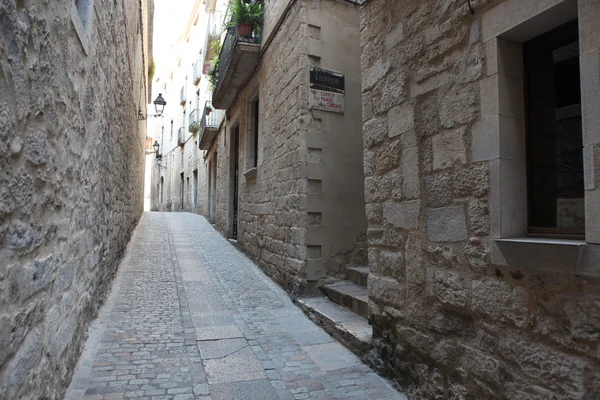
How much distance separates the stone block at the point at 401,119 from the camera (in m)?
2.97

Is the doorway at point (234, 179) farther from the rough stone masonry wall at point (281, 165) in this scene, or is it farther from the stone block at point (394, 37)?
the stone block at point (394, 37)

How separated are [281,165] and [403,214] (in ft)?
10.5

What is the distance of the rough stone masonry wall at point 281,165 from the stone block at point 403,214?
2042mm

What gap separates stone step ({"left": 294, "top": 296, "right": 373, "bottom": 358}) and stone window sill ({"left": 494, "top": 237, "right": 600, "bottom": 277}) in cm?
165

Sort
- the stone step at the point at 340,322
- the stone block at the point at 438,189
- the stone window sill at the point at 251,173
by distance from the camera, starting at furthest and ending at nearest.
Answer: the stone window sill at the point at 251,173 → the stone step at the point at 340,322 → the stone block at the point at 438,189

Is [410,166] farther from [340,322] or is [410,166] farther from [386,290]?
[340,322]

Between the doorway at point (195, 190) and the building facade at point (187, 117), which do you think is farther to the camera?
the doorway at point (195, 190)

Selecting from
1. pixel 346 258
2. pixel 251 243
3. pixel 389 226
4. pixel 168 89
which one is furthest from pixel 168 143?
pixel 389 226

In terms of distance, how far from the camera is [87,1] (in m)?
2.99

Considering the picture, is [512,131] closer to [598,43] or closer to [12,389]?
[598,43]

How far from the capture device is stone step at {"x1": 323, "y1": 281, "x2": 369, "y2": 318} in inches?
163

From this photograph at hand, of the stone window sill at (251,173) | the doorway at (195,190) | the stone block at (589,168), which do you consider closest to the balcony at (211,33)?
the doorway at (195,190)

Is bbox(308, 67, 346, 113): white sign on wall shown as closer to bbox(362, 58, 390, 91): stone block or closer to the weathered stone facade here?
the weathered stone facade

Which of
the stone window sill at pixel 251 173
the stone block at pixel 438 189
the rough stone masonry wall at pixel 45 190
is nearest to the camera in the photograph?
the rough stone masonry wall at pixel 45 190
